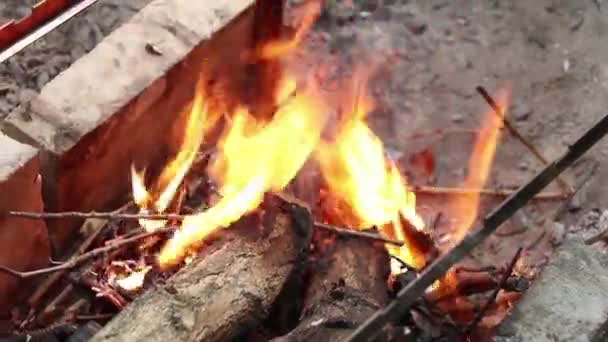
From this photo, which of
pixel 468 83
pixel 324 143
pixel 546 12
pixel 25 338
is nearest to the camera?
pixel 25 338

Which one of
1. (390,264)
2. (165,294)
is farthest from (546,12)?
(165,294)

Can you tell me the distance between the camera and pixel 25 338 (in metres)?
2.17

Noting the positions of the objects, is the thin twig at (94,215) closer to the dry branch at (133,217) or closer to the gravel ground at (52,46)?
the dry branch at (133,217)

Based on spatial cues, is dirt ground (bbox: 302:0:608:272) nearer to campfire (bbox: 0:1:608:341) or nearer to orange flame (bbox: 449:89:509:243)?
orange flame (bbox: 449:89:509:243)

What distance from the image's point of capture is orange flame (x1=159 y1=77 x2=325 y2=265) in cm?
231

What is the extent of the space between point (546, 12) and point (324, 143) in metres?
1.28

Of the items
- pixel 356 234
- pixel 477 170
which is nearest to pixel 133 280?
pixel 356 234

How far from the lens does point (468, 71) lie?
332 centimetres

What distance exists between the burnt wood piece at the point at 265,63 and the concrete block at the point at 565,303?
3.66 feet

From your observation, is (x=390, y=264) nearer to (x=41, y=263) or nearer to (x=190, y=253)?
(x=190, y=253)

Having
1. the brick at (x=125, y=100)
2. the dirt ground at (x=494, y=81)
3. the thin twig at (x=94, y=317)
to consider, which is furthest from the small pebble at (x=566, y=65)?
the thin twig at (x=94, y=317)

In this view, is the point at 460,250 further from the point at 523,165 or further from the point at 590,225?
the point at 523,165

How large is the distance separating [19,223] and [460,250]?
1147 millimetres

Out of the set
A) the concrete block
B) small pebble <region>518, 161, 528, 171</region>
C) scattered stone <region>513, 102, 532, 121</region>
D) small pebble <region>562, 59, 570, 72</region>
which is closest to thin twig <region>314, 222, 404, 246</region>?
the concrete block
